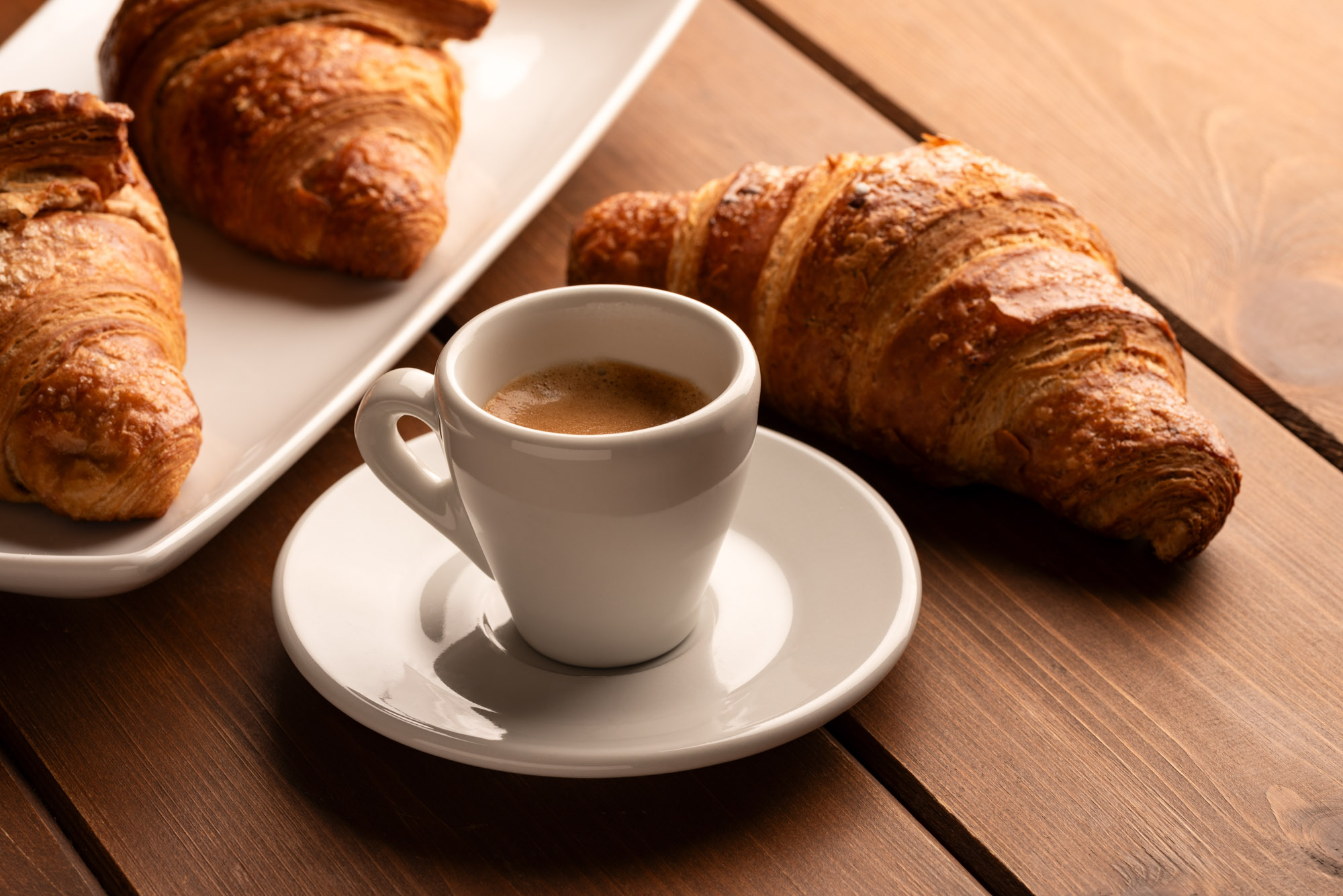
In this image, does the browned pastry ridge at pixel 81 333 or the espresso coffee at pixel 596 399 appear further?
the browned pastry ridge at pixel 81 333

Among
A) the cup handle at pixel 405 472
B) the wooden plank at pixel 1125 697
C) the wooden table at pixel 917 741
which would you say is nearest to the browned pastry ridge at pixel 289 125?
the wooden table at pixel 917 741

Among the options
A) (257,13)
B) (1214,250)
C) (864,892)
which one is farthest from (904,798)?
(257,13)

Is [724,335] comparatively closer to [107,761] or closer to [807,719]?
[807,719]

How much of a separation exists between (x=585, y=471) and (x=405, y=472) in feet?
0.69

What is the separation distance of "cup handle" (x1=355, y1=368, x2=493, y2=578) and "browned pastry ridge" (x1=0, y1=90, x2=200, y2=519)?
0.25 m

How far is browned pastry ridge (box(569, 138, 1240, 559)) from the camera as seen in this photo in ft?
3.39

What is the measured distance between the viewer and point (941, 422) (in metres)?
1.09

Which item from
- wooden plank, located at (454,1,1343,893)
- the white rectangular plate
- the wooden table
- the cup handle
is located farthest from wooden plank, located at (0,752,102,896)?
wooden plank, located at (454,1,1343,893)

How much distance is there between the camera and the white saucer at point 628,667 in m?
0.79

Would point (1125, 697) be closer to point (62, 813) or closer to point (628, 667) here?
point (628, 667)

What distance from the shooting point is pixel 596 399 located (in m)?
0.92

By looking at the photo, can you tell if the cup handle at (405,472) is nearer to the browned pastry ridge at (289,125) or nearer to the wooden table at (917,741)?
the wooden table at (917,741)

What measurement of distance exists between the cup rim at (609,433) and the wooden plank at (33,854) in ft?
1.38

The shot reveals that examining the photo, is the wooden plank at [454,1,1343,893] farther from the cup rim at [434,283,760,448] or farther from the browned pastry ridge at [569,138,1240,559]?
the cup rim at [434,283,760,448]
